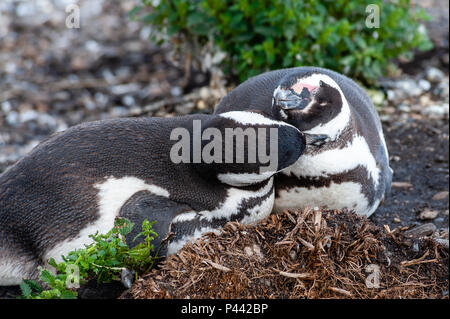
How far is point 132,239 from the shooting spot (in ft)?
9.02

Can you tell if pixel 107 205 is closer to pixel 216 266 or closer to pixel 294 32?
pixel 216 266

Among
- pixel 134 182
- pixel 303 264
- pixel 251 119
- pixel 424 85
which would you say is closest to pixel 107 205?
pixel 134 182

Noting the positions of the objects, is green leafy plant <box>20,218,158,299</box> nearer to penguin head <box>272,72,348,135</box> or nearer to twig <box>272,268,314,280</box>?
twig <box>272,268,314,280</box>

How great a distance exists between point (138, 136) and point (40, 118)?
2812 millimetres

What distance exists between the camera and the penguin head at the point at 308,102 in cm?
296

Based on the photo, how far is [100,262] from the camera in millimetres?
Result: 2600

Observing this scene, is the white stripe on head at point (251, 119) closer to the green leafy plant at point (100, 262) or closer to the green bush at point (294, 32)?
the green leafy plant at point (100, 262)

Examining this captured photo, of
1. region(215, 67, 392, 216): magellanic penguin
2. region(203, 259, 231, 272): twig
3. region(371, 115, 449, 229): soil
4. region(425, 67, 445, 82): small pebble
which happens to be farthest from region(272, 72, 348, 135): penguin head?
region(425, 67, 445, 82): small pebble

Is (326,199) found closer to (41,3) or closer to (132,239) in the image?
(132,239)

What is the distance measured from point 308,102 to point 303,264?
0.76 meters

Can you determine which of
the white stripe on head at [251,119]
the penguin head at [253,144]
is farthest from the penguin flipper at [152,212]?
the white stripe on head at [251,119]

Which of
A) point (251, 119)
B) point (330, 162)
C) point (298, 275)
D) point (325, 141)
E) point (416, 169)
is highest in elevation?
point (251, 119)

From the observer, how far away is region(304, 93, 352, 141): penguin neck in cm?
303
